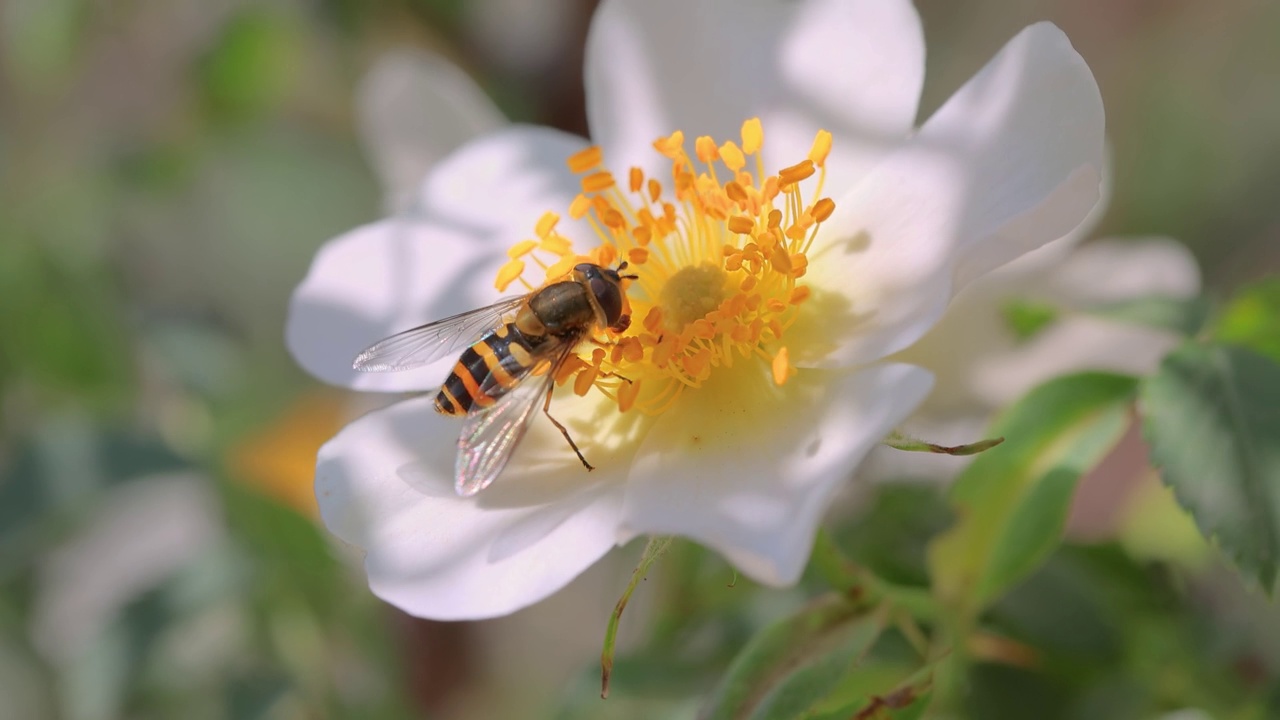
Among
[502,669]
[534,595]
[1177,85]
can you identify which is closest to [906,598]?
[534,595]

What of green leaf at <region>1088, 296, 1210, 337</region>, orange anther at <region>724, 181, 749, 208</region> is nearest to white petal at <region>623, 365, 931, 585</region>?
orange anther at <region>724, 181, 749, 208</region>

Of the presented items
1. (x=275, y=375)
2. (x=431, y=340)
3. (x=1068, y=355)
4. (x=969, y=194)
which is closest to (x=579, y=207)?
(x=431, y=340)

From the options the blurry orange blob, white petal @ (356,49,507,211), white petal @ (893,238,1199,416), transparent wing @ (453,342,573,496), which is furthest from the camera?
the blurry orange blob

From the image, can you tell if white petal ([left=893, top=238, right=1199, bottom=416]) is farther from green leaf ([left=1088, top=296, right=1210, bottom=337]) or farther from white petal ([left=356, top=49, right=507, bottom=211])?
white petal ([left=356, top=49, right=507, bottom=211])

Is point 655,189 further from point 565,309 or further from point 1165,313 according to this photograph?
point 1165,313

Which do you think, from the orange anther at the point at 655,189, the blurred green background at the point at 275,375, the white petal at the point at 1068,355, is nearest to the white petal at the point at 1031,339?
the white petal at the point at 1068,355

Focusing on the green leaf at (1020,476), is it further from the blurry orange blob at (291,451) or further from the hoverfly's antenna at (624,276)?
the blurry orange blob at (291,451)

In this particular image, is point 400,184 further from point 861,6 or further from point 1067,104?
point 1067,104

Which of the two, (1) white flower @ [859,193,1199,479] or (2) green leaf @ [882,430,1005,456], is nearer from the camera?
(2) green leaf @ [882,430,1005,456]
